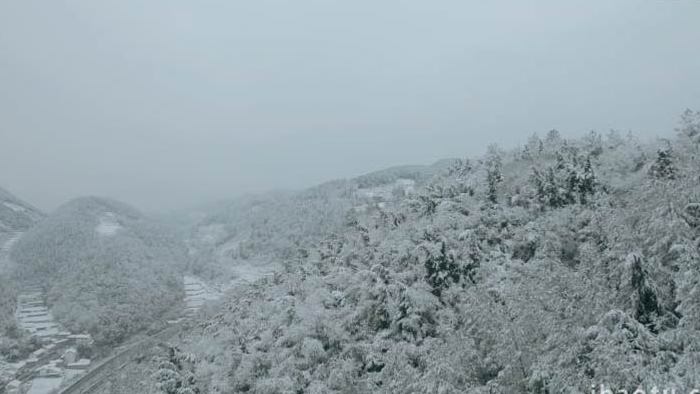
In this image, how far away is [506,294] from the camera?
52.1ft

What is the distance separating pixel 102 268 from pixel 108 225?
1817 inches

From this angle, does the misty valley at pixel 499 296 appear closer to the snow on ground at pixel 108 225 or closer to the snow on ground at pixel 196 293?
the snow on ground at pixel 196 293

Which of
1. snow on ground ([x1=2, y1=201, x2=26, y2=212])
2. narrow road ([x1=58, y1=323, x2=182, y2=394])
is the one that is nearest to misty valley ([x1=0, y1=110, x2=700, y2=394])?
narrow road ([x1=58, y1=323, x2=182, y2=394])

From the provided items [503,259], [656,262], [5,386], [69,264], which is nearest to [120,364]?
[5,386]

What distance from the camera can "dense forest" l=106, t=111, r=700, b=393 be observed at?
11.1 meters

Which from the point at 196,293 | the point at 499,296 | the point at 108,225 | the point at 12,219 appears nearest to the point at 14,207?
the point at 12,219

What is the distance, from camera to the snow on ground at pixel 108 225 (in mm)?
124750

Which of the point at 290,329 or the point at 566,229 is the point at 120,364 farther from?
the point at 566,229

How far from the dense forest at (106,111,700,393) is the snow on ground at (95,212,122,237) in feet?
346

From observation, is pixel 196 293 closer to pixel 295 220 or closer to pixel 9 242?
pixel 295 220

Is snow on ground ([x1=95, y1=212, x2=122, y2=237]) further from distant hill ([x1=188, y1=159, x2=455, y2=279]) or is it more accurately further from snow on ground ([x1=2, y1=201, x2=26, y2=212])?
snow on ground ([x1=2, y1=201, x2=26, y2=212])

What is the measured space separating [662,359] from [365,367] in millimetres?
12287

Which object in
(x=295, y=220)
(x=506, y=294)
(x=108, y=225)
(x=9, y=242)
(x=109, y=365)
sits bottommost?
(x=109, y=365)

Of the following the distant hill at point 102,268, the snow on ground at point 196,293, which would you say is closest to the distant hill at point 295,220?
the snow on ground at point 196,293
